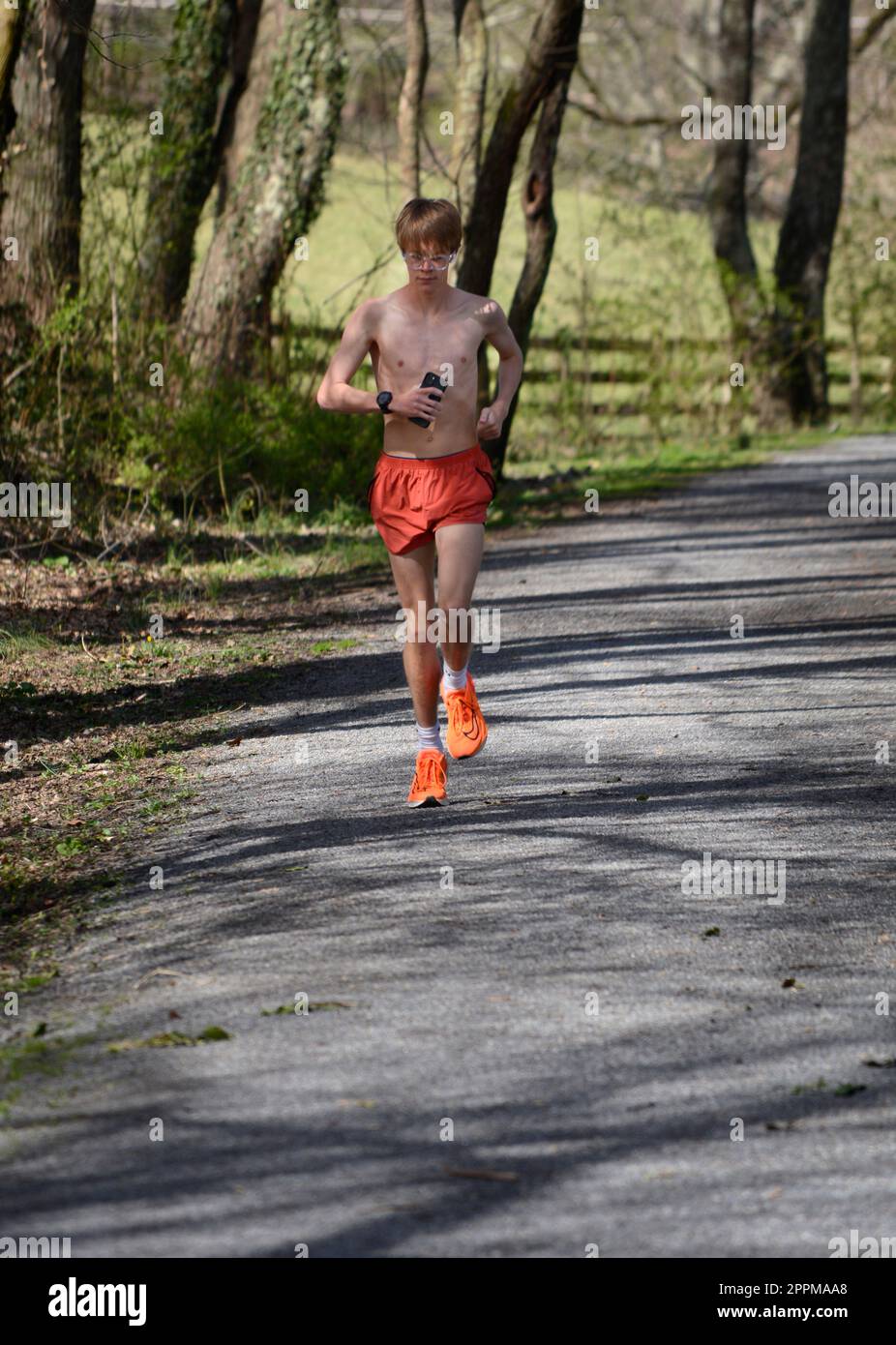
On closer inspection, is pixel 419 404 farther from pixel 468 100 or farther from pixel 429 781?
pixel 468 100

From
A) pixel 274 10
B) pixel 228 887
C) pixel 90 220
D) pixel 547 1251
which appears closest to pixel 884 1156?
pixel 547 1251

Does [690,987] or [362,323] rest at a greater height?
[362,323]

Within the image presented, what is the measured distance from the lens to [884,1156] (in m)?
3.92

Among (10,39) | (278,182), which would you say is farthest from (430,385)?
(278,182)

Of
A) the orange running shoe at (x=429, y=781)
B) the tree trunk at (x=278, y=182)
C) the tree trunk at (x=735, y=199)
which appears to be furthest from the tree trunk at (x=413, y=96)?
the orange running shoe at (x=429, y=781)

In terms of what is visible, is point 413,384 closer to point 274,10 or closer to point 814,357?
point 274,10

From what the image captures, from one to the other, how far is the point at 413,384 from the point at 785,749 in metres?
2.49

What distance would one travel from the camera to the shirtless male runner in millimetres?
6117

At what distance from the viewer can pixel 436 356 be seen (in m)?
6.25

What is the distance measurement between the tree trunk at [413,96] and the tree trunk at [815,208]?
27.4 ft

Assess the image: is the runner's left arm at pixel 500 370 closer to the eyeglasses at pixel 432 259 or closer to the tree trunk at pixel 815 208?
the eyeglasses at pixel 432 259

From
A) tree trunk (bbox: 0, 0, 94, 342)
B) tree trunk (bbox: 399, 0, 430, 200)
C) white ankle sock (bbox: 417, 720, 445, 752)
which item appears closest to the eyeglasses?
white ankle sock (bbox: 417, 720, 445, 752)

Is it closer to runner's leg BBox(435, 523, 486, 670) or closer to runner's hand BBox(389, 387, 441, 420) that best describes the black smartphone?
runner's hand BBox(389, 387, 441, 420)

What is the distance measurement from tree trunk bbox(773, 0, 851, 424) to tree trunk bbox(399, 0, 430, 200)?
27.4ft
